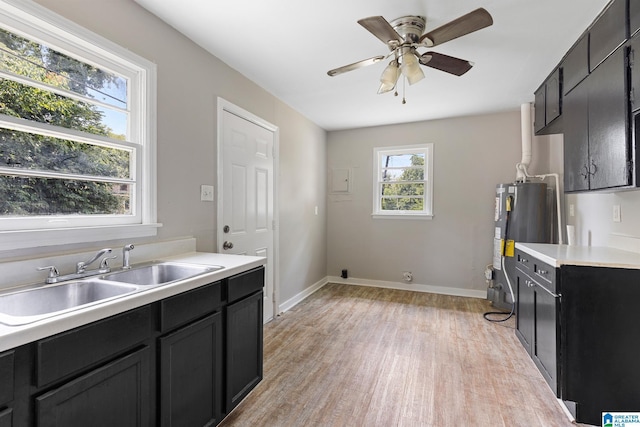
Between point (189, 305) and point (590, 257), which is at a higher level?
point (590, 257)

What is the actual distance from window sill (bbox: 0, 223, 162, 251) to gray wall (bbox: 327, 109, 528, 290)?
10.8 feet

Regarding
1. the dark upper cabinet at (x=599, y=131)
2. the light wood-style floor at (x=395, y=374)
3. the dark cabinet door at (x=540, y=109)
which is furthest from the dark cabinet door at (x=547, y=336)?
the dark cabinet door at (x=540, y=109)

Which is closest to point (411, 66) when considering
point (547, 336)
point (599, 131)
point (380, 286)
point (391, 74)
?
point (391, 74)

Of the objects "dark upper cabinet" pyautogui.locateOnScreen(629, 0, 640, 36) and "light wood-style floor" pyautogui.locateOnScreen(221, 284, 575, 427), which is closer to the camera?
"dark upper cabinet" pyautogui.locateOnScreen(629, 0, 640, 36)

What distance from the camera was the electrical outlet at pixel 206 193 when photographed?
2.38 meters

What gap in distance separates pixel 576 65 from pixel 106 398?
3411 mm

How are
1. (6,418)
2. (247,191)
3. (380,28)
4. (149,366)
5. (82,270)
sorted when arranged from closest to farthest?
(6,418)
(149,366)
(82,270)
(380,28)
(247,191)

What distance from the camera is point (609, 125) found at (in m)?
1.86

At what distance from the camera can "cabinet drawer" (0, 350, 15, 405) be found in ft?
2.73

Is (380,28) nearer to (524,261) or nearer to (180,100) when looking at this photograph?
(180,100)

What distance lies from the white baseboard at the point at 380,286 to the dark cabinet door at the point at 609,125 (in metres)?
2.44

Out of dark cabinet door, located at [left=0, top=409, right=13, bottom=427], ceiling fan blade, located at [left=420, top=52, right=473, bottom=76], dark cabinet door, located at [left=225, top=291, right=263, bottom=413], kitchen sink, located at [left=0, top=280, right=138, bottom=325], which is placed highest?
ceiling fan blade, located at [left=420, top=52, right=473, bottom=76]

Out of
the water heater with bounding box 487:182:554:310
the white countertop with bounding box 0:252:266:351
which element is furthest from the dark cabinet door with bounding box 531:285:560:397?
the white countertop with bounding box 0:252:266:351

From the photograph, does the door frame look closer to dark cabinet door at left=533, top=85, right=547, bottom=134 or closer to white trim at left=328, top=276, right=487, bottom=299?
white trim at left=328, top=276, right=487, bottom=299
